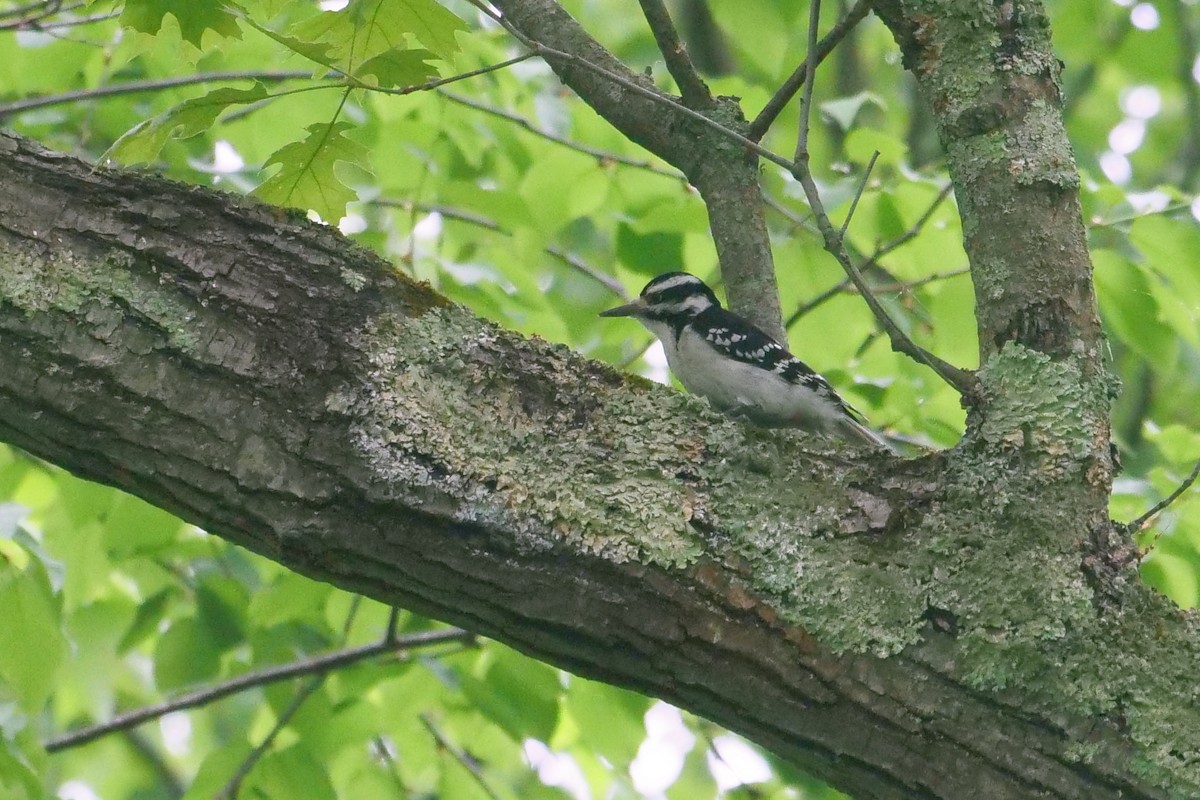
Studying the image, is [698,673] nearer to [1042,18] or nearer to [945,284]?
[1042,18]

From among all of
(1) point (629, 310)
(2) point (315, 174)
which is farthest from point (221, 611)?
(2) point (315, 174)

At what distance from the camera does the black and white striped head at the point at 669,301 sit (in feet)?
15.9

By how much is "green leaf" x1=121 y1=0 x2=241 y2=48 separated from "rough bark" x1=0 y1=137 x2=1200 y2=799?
1.11ft

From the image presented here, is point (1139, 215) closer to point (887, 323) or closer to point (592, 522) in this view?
point (887, 323)

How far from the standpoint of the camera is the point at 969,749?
2.30 m

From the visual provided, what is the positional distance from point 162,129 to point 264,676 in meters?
2.44

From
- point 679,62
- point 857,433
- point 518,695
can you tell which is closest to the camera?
point 679,62

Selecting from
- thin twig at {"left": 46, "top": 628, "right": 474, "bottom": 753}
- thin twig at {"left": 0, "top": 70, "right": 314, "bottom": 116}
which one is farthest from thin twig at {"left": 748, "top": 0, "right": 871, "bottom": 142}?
thin twig at {"left": 46, "top": 628, "right": 474, "bottom": 753}

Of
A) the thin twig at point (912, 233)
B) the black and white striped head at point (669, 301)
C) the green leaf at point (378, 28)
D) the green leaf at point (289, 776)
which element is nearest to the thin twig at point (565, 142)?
the black and white striped head at point (669, 301)

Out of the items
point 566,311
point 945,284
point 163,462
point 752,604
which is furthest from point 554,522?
point 566,311

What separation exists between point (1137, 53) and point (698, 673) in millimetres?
6692

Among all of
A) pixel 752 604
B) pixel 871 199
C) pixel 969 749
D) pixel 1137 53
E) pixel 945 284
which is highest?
pixel 1137 53

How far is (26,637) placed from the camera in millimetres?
3477

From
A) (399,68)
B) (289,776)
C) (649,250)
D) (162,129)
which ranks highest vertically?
(649,250)
